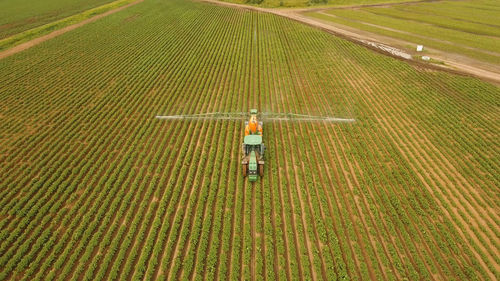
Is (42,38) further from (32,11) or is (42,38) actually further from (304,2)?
(304,2)

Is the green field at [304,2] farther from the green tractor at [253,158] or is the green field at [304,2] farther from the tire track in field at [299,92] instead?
the green tractor at [253,158]

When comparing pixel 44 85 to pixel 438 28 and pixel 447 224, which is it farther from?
pixel 438 28

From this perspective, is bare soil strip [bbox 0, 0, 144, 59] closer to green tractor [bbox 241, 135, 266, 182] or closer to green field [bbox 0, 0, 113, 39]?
green field [bbox 0, 0, 113, 39]

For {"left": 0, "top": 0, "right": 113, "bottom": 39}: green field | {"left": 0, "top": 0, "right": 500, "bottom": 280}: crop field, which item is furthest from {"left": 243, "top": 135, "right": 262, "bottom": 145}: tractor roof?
{"left": 0, "top": 0, "right": 113, "bottom": 39}: green field

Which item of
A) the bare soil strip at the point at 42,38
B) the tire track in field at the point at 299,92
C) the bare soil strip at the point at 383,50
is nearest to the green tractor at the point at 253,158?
the tire track in field at the point at 299,92

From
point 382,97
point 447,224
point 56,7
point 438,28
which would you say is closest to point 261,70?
point 382,97

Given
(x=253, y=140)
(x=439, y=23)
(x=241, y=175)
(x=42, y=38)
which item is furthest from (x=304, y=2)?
(x=241, y=175)
